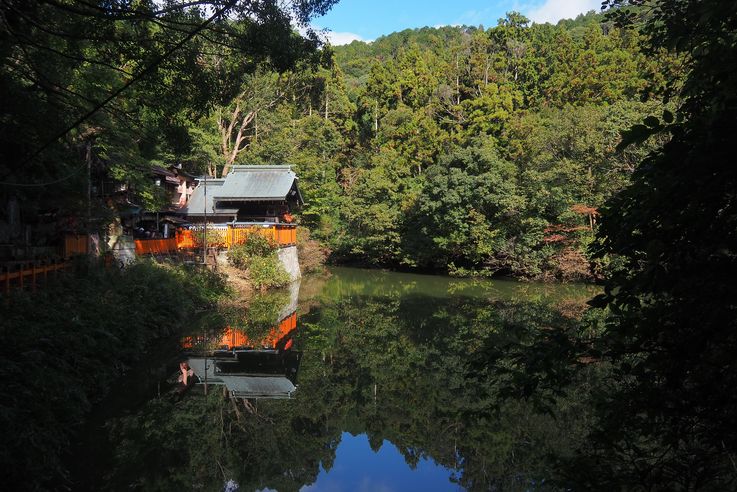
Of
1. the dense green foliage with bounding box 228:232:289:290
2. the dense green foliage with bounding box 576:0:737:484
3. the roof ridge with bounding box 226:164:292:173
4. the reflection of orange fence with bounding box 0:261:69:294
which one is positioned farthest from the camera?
the roof ridge with bounding box 226:164:292:173

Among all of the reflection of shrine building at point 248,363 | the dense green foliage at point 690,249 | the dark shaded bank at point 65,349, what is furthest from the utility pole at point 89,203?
the dense green foliage at point 690,249

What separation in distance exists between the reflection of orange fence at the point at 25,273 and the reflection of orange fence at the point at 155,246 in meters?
6.50

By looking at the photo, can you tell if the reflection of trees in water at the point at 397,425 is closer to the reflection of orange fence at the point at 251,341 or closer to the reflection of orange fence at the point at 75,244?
the reflection of orange fence at the point at 251,341

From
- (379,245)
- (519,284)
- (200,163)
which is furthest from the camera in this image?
(200,163)

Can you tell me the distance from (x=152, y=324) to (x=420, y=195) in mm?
21947

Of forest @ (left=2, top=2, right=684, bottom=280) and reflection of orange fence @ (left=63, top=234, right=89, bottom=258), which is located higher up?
forest @ (left=2, top=2, right=684, bottom=280)

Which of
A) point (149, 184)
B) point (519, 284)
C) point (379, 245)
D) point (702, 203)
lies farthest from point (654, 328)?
point (379, 245)

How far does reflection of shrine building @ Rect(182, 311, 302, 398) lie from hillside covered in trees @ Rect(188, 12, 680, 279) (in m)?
11.6

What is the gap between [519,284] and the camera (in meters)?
28.7

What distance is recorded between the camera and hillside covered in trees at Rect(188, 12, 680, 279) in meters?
28.4

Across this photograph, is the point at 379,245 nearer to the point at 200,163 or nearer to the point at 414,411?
the point at 200,163

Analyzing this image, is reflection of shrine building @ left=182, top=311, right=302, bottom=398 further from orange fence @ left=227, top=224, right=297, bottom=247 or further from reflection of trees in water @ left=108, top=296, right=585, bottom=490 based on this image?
orange fence @ left=227, top=224, right=297, bottom=247

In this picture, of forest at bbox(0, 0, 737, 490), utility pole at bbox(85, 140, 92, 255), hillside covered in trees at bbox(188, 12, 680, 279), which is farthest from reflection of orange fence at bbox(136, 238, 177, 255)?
hillside covered in trees at bbox(188, 12, 680, 279)

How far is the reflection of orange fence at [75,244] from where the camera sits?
46.7 ft
